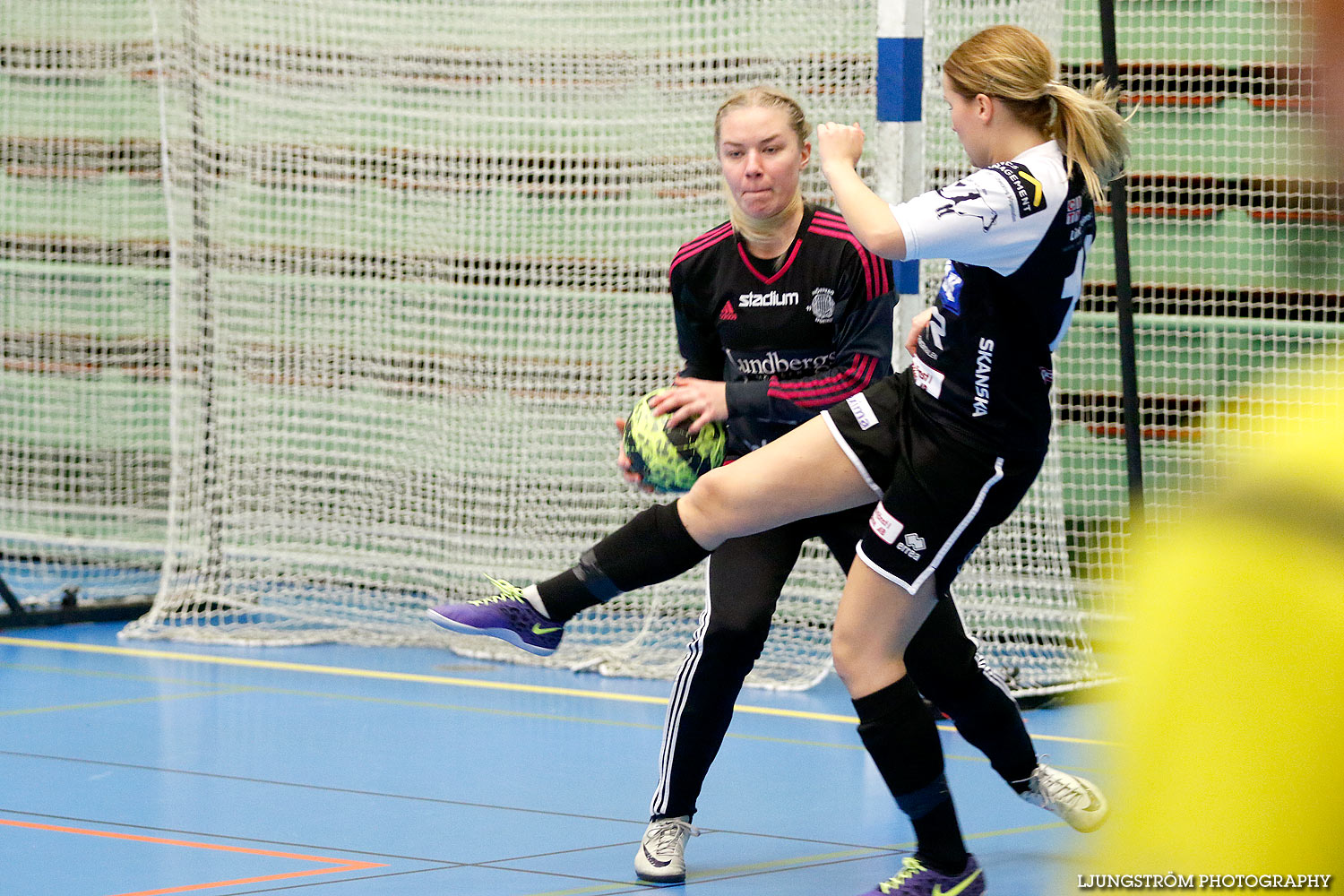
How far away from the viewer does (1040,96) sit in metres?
2.91

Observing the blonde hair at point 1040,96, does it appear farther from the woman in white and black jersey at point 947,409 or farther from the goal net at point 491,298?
the goal net at point 491,298

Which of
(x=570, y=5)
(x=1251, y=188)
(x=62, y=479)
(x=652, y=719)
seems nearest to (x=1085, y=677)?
(x=652, y=719)

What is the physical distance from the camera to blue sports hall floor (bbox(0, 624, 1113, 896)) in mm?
3447

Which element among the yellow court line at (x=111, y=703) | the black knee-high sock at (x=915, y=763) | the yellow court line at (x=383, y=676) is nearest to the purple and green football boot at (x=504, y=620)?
the black knee-high sock at (x=915, y=763)

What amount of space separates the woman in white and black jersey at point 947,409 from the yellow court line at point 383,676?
2100mm

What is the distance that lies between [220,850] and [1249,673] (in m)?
3.23

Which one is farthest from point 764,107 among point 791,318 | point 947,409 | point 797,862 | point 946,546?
point 797,862

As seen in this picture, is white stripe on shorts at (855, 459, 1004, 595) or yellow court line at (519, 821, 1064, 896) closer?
white stripe on shorts at (855, 459, 1004, 595)

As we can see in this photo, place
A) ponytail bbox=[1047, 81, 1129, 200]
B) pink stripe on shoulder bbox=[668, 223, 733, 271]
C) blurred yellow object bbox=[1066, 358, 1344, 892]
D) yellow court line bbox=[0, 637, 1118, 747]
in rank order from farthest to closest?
yellow court line bbox=[0, 637, 1118, 747]
pink stripe on shoulder bbox=[668, 223, 733, 271]
ponytail bbox=[1047, 81, 1129, 200]
blurred yellow object bbox=[1066, 358, 1344, 892]

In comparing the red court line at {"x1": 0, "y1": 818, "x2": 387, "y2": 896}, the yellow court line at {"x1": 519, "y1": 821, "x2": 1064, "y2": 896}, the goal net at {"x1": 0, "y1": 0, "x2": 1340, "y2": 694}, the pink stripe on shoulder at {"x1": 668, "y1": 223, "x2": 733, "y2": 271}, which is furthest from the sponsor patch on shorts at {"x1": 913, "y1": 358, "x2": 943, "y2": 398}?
the goal net at {"x1": 0, "y1": 0, "x2": 1340, "y2": 694}

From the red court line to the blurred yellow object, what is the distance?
2871 mm

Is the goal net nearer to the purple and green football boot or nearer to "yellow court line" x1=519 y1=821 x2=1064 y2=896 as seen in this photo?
"yellow court line" x1=519 y1=821 x2=1064 y2=896

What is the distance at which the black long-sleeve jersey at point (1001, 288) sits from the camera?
9.07 ft

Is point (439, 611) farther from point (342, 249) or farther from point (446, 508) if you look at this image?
point (342, 249)
